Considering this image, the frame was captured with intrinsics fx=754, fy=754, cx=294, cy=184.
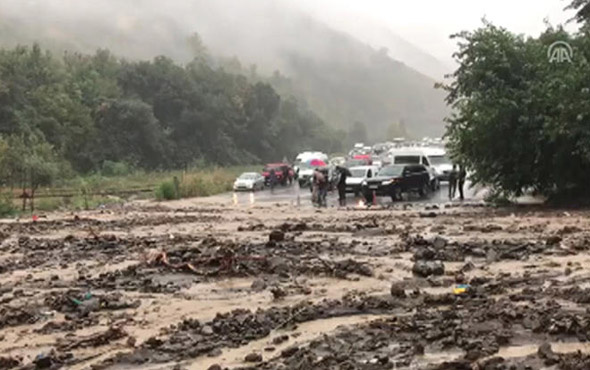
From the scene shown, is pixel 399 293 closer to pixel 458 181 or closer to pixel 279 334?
pixel 279 334

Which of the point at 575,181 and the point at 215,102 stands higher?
the point at 215,102

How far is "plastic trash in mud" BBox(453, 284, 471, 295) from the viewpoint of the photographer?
876 cm

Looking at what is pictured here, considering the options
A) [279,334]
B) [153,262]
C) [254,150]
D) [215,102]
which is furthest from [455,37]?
[254,150]

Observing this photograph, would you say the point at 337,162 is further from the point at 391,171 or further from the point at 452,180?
the point at 452,180

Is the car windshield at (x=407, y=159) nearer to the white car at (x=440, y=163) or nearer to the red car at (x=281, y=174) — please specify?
the white car at (x=440, y=163)

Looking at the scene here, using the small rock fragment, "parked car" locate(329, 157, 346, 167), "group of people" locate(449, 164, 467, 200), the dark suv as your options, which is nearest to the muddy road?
the small rock fragment

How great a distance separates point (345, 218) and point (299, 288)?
1201 centimetres

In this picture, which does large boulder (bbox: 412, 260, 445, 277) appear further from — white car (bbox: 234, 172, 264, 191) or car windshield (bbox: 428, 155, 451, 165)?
white car (bbox: 234, 172, 264, 191)

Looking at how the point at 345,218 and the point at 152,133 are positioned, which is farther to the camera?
the point at 152,133

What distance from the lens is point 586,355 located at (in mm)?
5820

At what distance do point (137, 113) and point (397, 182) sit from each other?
163ft

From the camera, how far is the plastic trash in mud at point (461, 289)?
345 inches

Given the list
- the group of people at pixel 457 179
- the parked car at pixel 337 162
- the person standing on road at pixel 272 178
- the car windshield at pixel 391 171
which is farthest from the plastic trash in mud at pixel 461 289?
the parked car at pixel 337 162

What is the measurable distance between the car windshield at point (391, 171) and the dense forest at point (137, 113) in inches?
1331
